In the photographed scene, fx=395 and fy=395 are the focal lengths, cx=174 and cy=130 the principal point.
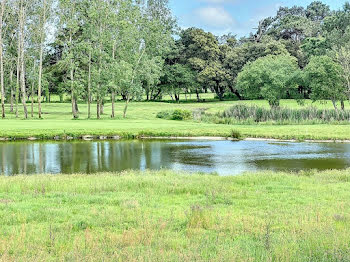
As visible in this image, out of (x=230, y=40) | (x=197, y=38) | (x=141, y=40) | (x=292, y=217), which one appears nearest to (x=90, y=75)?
(x=141, y=40)

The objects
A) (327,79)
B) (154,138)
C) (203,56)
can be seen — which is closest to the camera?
(154,138)

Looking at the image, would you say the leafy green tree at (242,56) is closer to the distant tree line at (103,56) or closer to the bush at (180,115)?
the distant tree line at (103,56)

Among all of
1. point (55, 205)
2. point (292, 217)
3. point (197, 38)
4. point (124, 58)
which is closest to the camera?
point (292, 217)

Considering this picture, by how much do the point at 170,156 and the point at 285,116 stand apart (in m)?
29.2

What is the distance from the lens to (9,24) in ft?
202

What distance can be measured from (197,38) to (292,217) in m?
85.8

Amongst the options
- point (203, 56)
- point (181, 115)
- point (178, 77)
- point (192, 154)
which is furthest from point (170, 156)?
point (203, 56)

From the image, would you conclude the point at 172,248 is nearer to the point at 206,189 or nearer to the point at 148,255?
the point at 148,255

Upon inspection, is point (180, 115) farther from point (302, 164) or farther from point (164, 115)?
point (302, 164)

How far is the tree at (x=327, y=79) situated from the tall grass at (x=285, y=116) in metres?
5.71

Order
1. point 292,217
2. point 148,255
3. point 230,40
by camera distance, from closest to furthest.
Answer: point 148,255 < point 292,217 < point 230,40

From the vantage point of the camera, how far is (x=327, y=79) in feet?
187

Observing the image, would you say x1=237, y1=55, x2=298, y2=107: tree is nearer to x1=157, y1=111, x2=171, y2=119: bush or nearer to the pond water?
x1=157, y1=111, x2=171, y2=119: bush

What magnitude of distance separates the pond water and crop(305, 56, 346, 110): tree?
86.2ft
